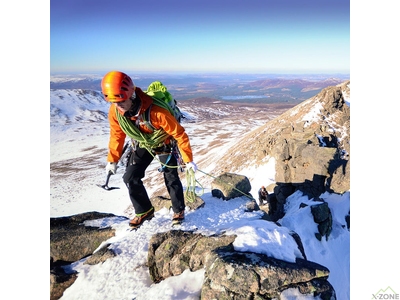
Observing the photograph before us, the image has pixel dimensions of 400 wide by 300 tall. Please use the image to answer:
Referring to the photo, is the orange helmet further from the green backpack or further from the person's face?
the green backpack

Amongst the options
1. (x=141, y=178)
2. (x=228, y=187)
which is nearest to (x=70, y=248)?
Answer: (x=141, y=178)

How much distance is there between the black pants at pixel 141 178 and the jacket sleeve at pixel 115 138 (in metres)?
0.29

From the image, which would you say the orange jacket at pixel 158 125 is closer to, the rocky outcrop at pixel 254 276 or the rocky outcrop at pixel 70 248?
the rocky outcrop at pixel 254 276

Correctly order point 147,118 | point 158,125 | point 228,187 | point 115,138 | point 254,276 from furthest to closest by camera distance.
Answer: point 228,187 < point 115,138 < point 158,125 < point 147,118 < point 254,276

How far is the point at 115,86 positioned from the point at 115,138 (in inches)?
54.9

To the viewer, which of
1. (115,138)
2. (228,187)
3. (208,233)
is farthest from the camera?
(228,187)

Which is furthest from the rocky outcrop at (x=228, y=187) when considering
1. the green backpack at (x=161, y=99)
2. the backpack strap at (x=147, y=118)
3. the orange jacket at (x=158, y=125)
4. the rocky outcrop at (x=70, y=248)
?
the backpack strap at (x=147, y=118)

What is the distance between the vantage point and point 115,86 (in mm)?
3875

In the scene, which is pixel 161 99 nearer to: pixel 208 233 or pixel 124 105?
pixel 124 105

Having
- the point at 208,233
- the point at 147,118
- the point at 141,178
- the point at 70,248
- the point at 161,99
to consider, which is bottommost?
the point at 70,248

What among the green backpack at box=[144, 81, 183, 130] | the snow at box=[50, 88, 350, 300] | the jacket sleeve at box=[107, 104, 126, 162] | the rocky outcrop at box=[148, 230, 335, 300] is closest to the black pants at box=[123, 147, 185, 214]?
the jacket sleeve at box=[107, 104, 126, 162]
